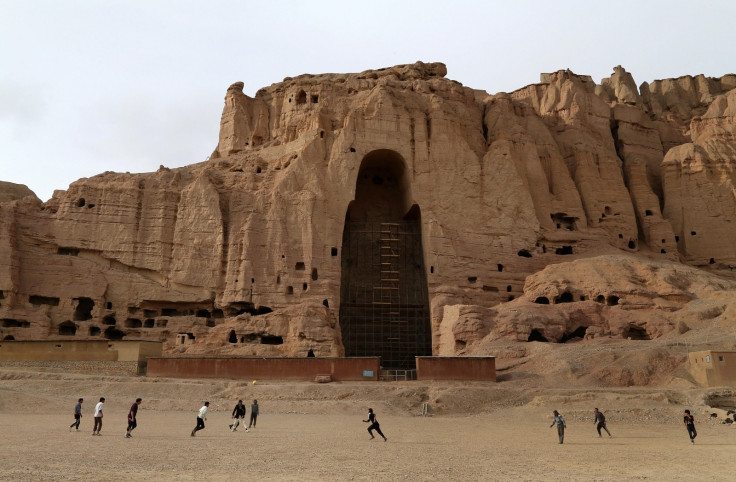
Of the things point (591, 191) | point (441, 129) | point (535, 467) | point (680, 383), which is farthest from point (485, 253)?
point (535, 467)

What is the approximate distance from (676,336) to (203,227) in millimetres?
26868

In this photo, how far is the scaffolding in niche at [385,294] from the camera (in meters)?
39.2

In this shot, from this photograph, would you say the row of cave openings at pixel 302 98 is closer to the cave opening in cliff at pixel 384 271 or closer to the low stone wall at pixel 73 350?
the cave opening in cliff at pixel 384 271

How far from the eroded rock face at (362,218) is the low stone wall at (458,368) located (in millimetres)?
3999

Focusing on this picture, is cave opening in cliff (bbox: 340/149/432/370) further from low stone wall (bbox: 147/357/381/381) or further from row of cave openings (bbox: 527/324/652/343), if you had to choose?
low stone wall (bbox: 147/357/381/381)

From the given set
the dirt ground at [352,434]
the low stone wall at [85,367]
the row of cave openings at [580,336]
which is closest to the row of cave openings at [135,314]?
the low stone wall at [85,367]

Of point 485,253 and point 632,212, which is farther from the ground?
point 632,212

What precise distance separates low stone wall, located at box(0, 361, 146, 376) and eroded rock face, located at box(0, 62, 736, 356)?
→ 4598 mm

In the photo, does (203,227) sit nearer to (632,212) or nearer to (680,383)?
(680,383)

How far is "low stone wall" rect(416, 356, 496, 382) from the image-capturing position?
26.9 m

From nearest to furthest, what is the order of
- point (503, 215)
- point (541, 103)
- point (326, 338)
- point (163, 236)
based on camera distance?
point (326, 338)
point (163, 236)
point (503, 215)
point (541, 103)

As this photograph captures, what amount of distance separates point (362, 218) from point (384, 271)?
18.9 ft

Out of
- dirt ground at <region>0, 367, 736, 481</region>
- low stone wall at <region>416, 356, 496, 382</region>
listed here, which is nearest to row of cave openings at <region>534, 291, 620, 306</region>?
low stone wall at <region>416, 356, 496, 382</region>

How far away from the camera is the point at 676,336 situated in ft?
97.3
